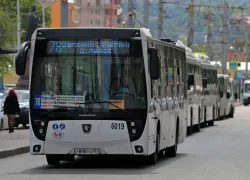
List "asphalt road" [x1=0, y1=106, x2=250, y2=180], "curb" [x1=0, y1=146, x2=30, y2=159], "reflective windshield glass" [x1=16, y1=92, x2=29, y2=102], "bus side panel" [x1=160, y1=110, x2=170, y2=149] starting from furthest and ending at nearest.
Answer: "reflective windshield glass" [x1=16, y1=92, x2=29, y2=102] < "curb" [x1=0, y1=146, x2=30, y2=159] < "bus side panel" [x1=160, y1=110, x2=170, y2=149] < "asphalt road" [x1=0, y1=106, x2=250, y2=180]

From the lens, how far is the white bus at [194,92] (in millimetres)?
36219

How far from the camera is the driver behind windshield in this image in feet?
61.1

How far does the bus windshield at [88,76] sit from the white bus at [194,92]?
1611cm

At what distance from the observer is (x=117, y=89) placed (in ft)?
61.2

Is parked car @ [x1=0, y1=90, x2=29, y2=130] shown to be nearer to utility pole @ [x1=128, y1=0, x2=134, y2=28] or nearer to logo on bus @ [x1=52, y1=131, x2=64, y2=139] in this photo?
utility pole @ [x1=128, y1=0, x2=134, y2=28]

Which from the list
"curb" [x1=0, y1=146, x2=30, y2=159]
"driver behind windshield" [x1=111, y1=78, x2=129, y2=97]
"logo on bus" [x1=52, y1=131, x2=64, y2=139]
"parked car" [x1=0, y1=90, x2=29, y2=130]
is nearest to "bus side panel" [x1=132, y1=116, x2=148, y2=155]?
"driver behind windshield" [x1=111, y1=78, x2=129, y2=97]

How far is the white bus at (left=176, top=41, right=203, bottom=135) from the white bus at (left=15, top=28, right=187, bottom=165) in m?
16.1

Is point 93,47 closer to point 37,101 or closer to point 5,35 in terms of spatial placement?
point 37,101

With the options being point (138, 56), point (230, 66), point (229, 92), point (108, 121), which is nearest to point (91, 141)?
point (108, 121)

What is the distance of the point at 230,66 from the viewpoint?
11862 centimetres

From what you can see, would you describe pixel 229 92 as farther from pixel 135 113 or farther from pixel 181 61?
pixel 135 113

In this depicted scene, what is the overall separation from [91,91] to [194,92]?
65.5 feet

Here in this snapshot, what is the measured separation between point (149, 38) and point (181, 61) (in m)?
5.63

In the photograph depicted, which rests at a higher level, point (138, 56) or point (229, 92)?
point (138, 56)
